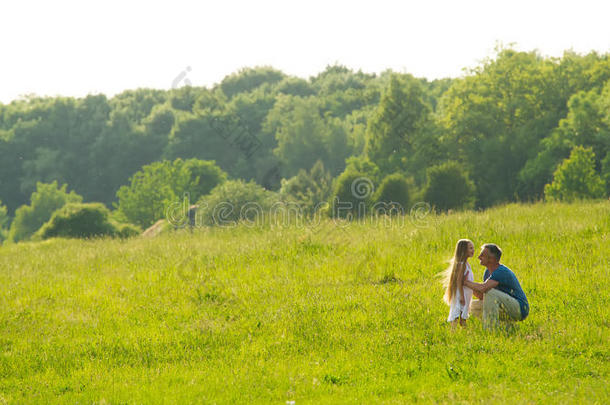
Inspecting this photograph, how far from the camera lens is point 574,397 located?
20.0ft

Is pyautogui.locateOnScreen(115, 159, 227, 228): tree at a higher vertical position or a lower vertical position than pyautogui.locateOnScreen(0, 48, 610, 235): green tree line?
lower

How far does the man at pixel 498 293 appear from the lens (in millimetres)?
8180

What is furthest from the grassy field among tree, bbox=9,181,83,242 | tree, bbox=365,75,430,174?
tree, bbox=9,181,83,242

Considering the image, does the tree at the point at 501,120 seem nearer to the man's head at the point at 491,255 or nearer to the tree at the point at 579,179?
the tree at the point at 579,179

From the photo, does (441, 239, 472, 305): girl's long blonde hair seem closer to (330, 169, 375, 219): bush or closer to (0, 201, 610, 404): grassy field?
(0, 201, 610, 404): grassy field

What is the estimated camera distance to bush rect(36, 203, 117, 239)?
114 feet

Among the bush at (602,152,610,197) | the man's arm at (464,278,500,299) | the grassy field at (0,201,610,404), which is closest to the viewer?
the grassy field at (0,201,610,404)

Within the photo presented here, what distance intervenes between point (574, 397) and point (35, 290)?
12.3 metres

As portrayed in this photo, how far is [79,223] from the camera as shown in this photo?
117 ft

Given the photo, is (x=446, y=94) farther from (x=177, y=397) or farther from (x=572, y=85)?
(x=177, y=397)

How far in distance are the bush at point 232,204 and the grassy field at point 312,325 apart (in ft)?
69.8

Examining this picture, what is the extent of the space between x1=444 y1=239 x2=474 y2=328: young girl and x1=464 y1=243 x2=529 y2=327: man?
0.43 feet

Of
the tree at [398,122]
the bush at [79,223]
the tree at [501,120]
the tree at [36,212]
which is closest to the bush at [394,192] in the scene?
the tree at [398,122]

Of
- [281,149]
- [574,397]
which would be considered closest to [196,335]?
[574,397]
